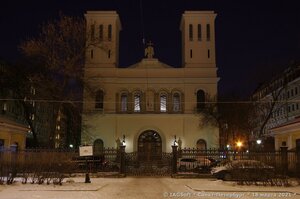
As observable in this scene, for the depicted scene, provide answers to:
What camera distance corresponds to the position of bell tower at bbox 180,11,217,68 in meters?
48.9

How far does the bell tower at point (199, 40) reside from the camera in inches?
1925

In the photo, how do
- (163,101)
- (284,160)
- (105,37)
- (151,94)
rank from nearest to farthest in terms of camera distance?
1. (284,160)
2. (151,94)
3. (163,101)
4. (105,37)

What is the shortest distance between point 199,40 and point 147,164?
80.1 ft

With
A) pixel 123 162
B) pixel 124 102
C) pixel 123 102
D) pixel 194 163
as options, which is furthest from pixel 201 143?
pixel 123 162

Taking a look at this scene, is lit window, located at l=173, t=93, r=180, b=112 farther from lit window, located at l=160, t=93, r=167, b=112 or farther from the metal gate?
the metal gate

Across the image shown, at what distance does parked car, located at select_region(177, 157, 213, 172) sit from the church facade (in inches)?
600

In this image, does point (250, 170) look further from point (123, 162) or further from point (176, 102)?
point (176, 102)

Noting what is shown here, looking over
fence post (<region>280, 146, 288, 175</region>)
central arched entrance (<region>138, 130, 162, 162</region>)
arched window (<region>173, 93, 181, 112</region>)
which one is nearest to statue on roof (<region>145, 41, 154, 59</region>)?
arched window (<region>173, 93, 181, 112</region>)

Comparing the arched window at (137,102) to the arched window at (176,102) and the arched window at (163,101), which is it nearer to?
the arched window at (163,101)

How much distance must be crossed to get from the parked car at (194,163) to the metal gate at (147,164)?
65.2 inches

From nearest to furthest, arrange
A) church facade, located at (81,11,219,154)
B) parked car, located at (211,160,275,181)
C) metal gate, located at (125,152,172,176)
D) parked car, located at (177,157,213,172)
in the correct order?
parked car, located at (211,160,275,181)
metal gate, located at (125,152,172,176)
parked car, located at (177,157,213,172)
church facade, located at (81,11,219,154)

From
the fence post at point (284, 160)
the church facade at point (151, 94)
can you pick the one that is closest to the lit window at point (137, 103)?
the church facade at point (151, 94)

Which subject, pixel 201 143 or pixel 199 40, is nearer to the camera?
pixel 201 143

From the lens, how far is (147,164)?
2920 centimetres
